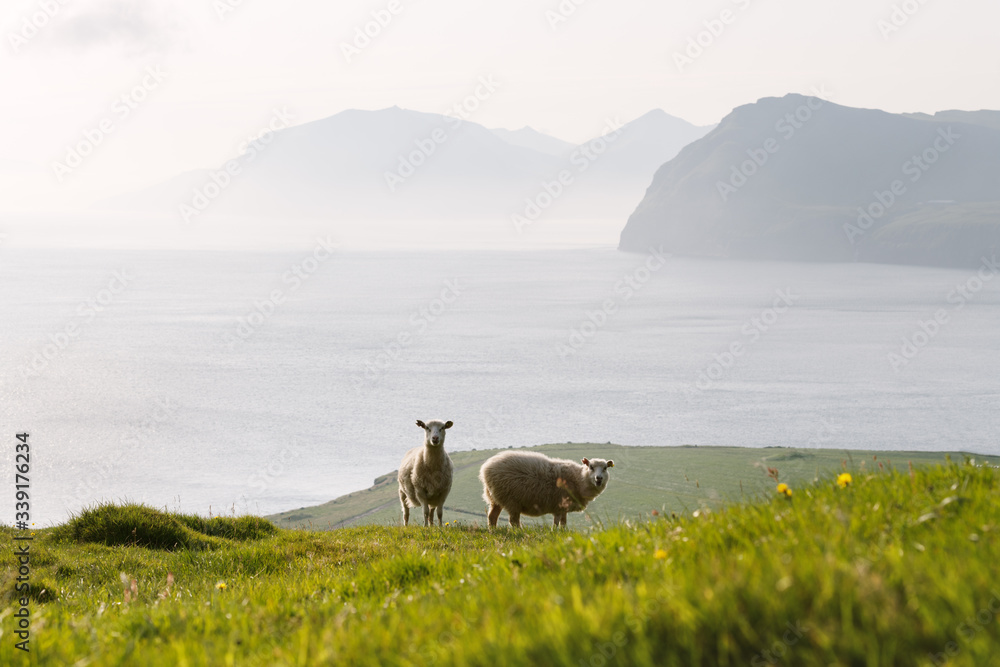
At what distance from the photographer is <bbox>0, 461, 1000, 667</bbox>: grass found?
287 centimetres

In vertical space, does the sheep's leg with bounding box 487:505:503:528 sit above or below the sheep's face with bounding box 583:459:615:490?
below

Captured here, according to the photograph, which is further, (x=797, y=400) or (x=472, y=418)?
(x=797, y=400)

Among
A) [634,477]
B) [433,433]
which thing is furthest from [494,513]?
[634,477]

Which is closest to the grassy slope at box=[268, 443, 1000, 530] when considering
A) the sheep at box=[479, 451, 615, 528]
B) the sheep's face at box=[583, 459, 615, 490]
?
the sheep at box=[479, 451, 615, 528]

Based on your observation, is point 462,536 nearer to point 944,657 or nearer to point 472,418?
point 944,657

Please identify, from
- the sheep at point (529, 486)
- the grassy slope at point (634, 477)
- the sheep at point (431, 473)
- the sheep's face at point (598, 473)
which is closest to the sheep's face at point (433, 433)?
the sheep at point (431, 473)

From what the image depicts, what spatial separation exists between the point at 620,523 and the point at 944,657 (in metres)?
4.22

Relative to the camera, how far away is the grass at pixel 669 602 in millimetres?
2871

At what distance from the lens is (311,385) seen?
637ft

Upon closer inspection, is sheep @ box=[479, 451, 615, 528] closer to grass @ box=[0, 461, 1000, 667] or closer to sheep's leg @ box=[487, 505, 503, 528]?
sheep's leg @ box=[487, 505, 503, 528]

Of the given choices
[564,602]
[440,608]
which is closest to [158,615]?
[440,608]

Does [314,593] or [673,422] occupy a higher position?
[673,422]

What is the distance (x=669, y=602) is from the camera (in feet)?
10.5

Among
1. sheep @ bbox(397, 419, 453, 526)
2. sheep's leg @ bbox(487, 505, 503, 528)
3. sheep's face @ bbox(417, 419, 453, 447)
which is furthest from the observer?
sheep @ bbox(397, 419, 453, 526)
